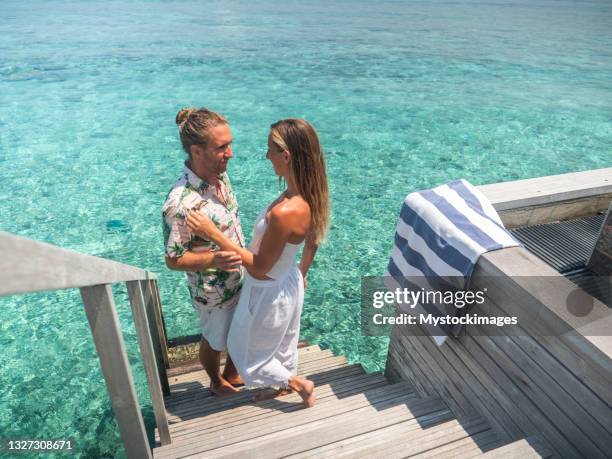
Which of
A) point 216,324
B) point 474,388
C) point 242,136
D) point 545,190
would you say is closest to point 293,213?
point 216,324

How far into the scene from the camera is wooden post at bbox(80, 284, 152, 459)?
120 cm

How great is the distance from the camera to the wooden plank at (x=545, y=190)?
3350 mm

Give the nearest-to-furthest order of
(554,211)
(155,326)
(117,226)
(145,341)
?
(145,341), (155,326), (554,211), (117,226)

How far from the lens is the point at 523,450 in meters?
1.90

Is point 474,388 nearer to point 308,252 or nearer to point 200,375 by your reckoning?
point 308,252

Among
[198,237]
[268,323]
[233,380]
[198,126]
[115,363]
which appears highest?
[198,126]

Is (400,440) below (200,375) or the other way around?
the other way around

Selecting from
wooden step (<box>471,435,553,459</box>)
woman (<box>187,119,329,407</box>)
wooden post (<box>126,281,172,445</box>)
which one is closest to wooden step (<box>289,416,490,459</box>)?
wooden step (<box>471,435,553,459</box>)

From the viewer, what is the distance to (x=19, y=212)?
7.95m

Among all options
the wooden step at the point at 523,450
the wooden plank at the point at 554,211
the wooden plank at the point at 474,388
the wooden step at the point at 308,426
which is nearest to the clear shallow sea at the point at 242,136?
the wooden step at the point at 308,426

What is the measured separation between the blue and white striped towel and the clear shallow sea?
2570 millimetres

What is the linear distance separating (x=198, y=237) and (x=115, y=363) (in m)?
1.20

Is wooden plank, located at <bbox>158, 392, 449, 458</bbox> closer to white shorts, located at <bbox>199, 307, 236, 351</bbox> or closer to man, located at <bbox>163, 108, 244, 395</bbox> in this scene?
white shorts, located at <bbox>199, 307, 236, 351</bbox>

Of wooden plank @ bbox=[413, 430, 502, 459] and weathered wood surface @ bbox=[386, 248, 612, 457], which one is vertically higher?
weathered wood surface @ bbox=[386, 248, 612, 457]
